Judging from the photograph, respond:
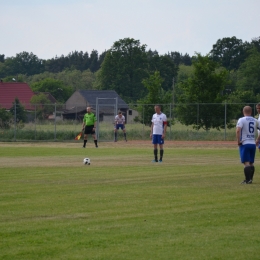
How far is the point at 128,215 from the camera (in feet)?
34.5

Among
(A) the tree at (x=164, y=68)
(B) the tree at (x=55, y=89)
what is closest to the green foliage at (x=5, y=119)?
(B) the tree at (x=55, y=89)

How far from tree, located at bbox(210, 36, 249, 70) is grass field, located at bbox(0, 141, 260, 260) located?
101 metres

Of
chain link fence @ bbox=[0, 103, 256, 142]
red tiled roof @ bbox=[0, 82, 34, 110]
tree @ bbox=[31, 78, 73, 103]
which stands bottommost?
chain link fence @ bbox=[0, 103, 256, 142]

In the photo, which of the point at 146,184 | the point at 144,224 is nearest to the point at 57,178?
the point at 146,184

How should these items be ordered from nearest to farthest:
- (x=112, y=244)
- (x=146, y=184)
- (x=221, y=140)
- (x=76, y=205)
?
(x=112, y=244) → (x=76, y=205) → (x=146, y=184) → (x=221, y=140)

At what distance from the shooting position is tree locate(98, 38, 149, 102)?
102250mm

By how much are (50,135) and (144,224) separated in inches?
1402

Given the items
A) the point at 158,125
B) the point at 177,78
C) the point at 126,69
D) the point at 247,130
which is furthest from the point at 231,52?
the point at 247,130

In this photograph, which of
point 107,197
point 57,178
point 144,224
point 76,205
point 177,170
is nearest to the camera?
point 144,224

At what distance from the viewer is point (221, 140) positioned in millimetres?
42219

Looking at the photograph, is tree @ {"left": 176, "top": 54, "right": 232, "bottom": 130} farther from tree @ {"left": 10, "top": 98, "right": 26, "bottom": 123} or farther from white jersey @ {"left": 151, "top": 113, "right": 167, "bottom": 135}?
white jersey @ {"left": 151, "top": 113, "right": 167, "bottom": 135}

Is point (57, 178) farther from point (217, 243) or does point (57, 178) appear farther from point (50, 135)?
point (50, 135)

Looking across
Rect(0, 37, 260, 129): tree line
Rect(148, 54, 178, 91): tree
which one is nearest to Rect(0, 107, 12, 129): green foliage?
Rect(0, 37, 260, 129): tree line

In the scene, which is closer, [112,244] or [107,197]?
[112,244]
